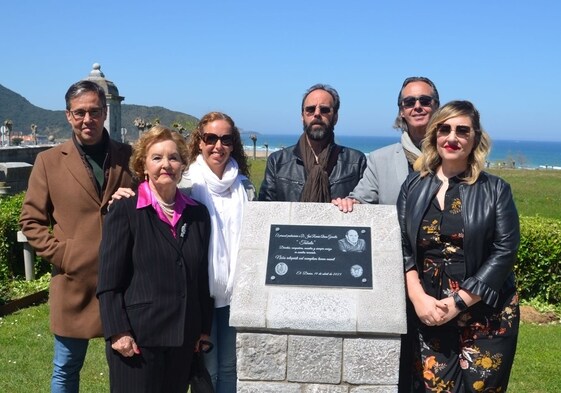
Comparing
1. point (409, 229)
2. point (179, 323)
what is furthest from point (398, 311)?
point (179, 323)

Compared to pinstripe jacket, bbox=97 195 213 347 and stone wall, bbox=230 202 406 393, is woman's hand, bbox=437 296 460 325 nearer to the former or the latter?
stone wall, bbox=230 202 406 393

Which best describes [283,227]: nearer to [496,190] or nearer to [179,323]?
[179,323]

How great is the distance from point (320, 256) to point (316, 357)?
570mm

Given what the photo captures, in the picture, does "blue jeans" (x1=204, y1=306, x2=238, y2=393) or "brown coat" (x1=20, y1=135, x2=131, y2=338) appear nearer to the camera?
"brown coat" (x1=20, y1=135, x2=131, y2=338)

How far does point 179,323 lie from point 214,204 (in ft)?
2.64

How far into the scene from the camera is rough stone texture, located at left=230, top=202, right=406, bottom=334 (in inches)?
129

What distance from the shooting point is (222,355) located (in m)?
3.75

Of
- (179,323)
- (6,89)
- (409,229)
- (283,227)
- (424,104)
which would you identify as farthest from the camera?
(6,89)

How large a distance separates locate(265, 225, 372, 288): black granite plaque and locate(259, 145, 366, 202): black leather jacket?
0.62m

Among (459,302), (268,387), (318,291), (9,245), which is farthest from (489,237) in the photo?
(9,245)

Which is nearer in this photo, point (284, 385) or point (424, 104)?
point (284, 385)

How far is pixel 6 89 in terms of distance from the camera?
152 m

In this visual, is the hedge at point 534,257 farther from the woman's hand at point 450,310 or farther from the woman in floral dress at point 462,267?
the woman's hand at point 450,310

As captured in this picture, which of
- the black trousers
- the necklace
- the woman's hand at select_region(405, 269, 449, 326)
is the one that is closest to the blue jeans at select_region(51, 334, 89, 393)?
the black trousers
